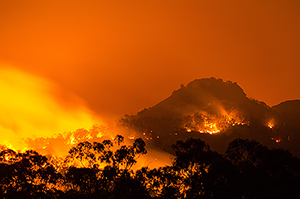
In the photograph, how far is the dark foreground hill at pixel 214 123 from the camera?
87.1 meters

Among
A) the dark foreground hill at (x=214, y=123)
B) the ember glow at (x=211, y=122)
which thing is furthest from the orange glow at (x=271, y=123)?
the ember glow at (x=211, y=122)

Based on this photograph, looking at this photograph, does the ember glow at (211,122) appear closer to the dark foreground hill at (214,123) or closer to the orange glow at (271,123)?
the dark foreground hill at (214,123)

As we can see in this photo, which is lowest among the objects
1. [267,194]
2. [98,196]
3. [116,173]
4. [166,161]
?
[267,194]

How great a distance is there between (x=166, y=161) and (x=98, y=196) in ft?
152

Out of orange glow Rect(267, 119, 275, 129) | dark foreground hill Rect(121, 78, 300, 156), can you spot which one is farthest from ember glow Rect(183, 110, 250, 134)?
orange glow Rect(267, 119, 275, 129)

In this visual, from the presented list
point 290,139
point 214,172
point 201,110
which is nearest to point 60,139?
point 201,110

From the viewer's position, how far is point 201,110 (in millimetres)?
108750

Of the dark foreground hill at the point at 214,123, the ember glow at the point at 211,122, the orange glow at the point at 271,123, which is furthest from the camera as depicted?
the orange glow at the point at 271,123

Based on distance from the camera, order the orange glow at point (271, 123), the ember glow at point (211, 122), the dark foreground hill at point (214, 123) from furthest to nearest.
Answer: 1. the orange glow at point (271, 123)
2. the ember glow at point (211, 122)
3. the dark foreground hill at point (214, 123)

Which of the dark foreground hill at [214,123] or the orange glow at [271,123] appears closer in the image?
the dark foreground hill at [214,123]

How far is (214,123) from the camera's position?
9400cm

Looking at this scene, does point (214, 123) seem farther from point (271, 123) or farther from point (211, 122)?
point (271, 123)

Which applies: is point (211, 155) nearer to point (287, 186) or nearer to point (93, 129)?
point (287, 186)

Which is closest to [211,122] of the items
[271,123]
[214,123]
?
[214,123]
